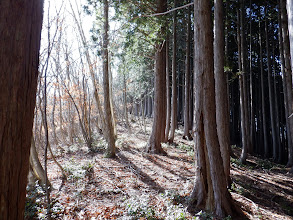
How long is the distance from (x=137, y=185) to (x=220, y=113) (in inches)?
138

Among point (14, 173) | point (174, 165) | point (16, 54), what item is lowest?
point (174, 165)

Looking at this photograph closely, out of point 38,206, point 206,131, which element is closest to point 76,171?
point 38,206

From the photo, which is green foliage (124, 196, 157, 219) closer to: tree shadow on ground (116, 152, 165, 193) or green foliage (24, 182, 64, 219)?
tree shadow on ground (116, 152, 165, 193)

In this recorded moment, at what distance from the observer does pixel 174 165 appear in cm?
Answer: 771

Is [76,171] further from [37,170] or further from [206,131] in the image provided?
[206,131]

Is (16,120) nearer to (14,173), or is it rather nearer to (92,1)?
(14,173)

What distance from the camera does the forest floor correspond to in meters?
4.05

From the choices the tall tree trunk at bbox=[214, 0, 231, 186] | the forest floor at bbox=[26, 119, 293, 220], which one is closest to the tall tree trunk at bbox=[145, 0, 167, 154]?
the forest floor at bbox=[26, 119, 293, 220]

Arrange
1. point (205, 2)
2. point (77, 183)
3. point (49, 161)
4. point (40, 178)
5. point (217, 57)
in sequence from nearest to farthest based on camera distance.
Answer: point (205, 2)
point (40, 178)
point (77, 183)
point (217, 57)
point (49, 161)

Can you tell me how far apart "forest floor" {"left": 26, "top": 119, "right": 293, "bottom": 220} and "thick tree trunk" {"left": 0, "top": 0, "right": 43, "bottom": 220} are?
10.3 feet

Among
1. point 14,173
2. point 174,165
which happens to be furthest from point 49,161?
point 14,173

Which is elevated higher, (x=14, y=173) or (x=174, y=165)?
(x=14, y=173)

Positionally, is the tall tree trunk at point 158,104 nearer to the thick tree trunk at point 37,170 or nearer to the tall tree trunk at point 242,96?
the tall tree trunk at point 242,96

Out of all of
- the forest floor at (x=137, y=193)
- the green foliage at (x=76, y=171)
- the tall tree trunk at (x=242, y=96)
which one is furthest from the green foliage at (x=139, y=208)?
the tall tree trunk at (x=242, y=96)
